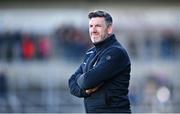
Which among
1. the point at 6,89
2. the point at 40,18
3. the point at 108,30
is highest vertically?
the point at 108,30

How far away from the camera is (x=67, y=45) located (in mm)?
22203

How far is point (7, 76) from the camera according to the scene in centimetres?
2225

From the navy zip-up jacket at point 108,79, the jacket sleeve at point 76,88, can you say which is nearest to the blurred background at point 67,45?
the jacket sleeve at point 76,88

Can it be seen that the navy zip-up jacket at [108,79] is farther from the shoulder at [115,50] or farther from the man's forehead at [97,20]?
the man's forehead at [97,20]

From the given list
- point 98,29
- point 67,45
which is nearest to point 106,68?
point 98,29

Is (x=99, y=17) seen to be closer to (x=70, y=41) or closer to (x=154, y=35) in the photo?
(x=70, y=41)

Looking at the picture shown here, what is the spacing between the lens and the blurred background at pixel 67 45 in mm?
21719

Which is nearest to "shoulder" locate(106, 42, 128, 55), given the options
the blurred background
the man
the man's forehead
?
the man

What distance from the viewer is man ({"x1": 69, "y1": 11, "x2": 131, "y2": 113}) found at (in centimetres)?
670

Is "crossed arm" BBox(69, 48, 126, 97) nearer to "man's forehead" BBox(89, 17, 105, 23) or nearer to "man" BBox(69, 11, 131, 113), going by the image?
Answer: "man" BBox(69, 11, 131, 113)

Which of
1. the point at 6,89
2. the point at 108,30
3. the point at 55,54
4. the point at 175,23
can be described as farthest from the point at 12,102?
the point at 108,30

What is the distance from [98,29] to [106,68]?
0.37m

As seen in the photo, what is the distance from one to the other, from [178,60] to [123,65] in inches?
690

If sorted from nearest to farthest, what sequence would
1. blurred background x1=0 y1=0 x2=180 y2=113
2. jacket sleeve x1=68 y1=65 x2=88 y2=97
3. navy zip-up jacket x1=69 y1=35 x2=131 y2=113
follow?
navy zip-up jacket x1=69 y1=35 x2=131 y2=113 → jacket sleeve x1=68 y1=65 x2=88 y2=97 → blurred background x1=0 y1=0 x2=180 y2=113
